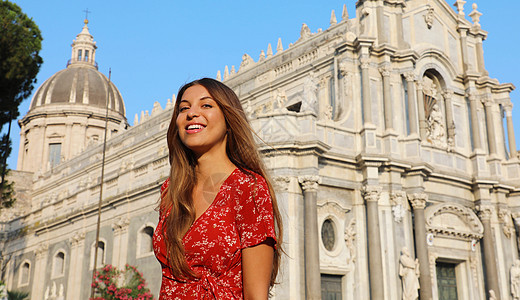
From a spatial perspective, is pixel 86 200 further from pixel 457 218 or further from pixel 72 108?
pixel 72 108

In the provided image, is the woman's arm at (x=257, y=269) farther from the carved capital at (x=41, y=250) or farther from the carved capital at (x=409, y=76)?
the carved capital at (x=41, y=250)

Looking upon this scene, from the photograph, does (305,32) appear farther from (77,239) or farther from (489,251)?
(77,239)

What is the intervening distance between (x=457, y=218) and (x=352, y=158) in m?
6.18

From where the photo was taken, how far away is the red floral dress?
2.54 metres

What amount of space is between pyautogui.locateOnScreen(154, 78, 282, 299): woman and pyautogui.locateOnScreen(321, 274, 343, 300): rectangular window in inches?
717

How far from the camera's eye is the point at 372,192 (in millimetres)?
21641

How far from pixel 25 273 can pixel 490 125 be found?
2799 cm

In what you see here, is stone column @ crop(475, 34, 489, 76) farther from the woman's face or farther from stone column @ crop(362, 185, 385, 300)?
the woman's face

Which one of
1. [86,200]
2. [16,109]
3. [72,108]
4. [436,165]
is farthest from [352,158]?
[72,108]

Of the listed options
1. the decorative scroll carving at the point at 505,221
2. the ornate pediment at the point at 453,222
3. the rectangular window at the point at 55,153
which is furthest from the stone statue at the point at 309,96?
the rectangular window at the point at 55,153

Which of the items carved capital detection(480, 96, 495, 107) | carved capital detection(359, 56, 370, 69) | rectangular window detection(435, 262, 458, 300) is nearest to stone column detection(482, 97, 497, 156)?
carved capital detection(480, 96, 495, 107)

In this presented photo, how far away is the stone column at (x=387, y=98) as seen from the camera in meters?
23.0

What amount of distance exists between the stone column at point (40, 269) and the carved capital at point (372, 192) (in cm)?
2025

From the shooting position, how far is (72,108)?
52.7m
